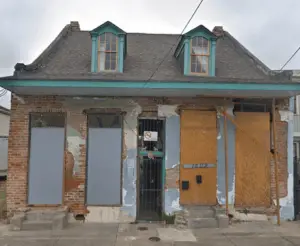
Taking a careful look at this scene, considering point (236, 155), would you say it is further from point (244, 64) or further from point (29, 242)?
point (29, 242)

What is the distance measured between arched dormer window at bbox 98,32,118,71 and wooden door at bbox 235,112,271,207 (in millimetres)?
4396

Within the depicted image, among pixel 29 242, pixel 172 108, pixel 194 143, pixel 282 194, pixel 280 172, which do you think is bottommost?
pixel 29 242

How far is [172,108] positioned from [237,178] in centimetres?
302

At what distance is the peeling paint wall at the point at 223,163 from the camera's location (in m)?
8.97

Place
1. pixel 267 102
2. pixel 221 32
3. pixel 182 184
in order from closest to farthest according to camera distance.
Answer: pixel 182 184
pixel 267 102
pixel 221 32

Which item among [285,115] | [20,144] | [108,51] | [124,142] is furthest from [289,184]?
[20,144]

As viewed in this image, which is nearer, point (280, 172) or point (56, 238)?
point (56, 238)

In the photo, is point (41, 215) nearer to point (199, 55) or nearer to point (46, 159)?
point (46, 159)

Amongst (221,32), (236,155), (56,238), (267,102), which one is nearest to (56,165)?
(56,238)

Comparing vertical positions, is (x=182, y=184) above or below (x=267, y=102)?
below

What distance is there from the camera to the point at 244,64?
10.4 m

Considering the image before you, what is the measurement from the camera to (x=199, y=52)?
9445mm

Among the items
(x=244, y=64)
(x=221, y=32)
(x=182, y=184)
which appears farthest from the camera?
(x=221, y=32)

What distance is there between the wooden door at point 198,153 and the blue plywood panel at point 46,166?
12.4ft
